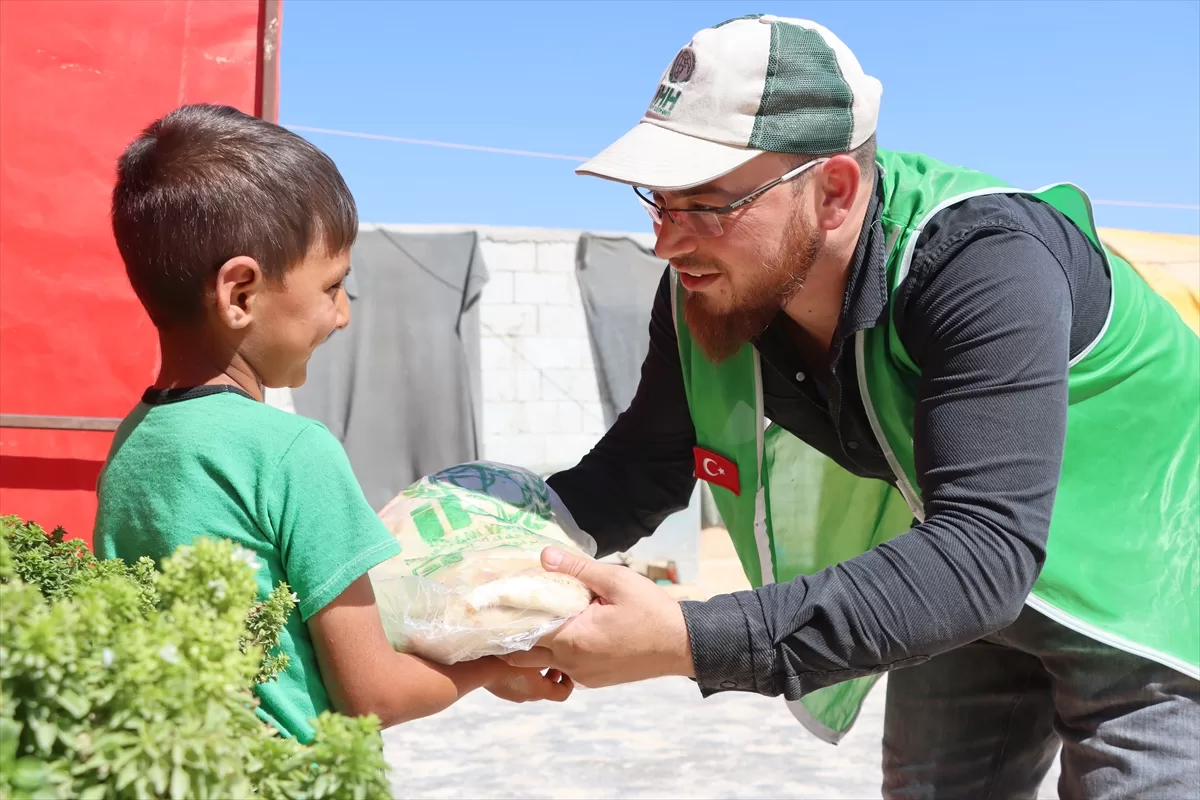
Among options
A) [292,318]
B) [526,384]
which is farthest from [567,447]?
[292,318]

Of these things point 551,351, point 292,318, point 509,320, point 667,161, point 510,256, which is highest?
point 667,161

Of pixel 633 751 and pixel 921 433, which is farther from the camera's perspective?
pixel 633 751

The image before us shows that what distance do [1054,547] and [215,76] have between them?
282 cm

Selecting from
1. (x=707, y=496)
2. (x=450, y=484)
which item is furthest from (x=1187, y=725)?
(x=707, y=496)

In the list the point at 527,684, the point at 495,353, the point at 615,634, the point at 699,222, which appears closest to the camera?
the point at 615,634

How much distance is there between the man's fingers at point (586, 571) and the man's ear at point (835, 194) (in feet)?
2.42

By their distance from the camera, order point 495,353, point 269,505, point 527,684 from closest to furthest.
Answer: point 269,505 → point 527,684 → point 495,353

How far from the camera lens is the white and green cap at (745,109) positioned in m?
1.97

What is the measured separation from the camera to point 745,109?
1.97m

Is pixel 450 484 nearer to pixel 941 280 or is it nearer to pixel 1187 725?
pixel 941 280

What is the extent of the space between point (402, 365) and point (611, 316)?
6.18 ft

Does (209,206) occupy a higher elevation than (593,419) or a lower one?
higher

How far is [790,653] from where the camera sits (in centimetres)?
173

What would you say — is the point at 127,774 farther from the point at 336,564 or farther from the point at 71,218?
the point at 71,218
